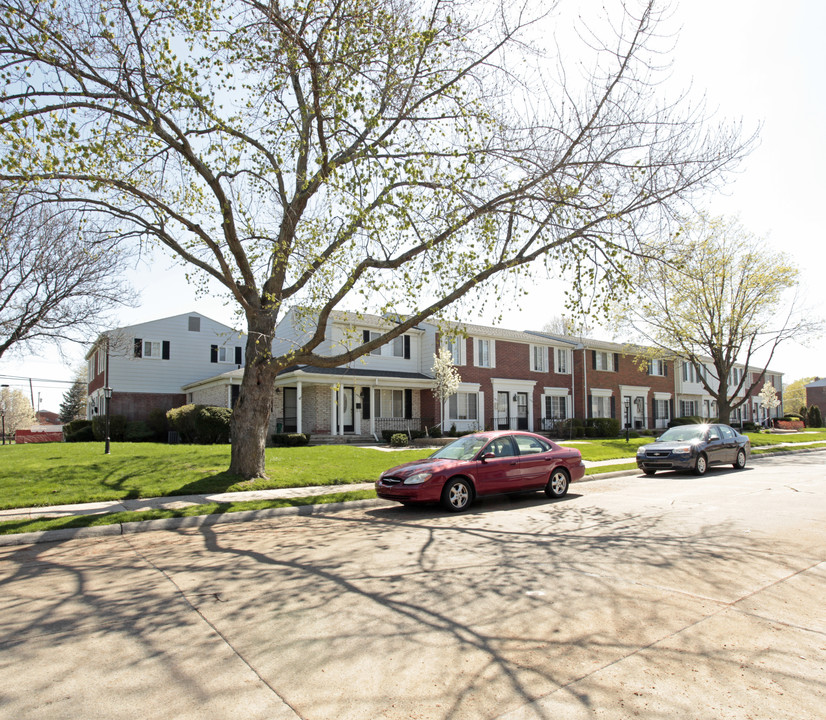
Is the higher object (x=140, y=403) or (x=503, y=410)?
(x=140, y=403)

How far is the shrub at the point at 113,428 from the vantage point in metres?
29.9

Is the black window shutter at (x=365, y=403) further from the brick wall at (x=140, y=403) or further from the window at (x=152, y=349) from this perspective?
the window at (x=152, y=349)

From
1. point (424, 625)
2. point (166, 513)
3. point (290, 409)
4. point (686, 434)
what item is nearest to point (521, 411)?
point (290, 409)

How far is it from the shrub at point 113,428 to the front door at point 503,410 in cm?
2006

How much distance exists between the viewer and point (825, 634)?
428cm

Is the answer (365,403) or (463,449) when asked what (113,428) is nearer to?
(365,403)

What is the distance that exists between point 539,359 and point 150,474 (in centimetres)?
2618

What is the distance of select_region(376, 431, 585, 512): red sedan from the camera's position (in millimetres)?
10086

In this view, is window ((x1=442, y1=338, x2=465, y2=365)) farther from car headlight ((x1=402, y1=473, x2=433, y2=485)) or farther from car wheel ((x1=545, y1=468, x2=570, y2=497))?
car headlight ((x1=402, y1=473, x2=433, y2=485))

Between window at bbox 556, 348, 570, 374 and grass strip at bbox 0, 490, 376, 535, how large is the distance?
2670cm

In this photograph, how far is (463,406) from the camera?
3111 centimetres

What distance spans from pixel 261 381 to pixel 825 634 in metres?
10.8

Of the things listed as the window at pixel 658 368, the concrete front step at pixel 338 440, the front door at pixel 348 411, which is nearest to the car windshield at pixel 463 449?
the concrete front step at pixel 338 440

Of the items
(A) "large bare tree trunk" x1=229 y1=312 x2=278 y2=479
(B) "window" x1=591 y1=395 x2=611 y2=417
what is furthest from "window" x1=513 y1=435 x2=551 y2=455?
(B) "window" x1=591 y1=395 x2=611 y2=417
